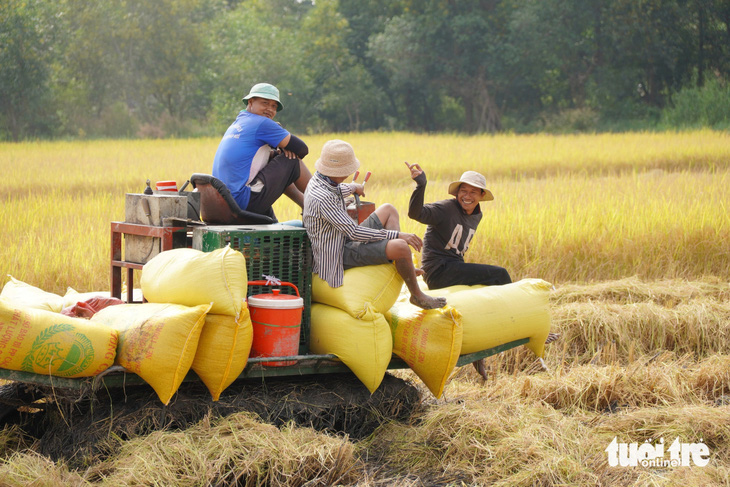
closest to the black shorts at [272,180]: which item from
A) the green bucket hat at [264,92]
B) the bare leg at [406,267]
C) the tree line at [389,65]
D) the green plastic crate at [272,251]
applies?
the green bucket hat at [264,92]

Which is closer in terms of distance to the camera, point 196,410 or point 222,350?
point 222,350

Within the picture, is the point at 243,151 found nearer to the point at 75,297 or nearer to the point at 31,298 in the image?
the point at 75,297

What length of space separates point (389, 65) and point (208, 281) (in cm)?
3021

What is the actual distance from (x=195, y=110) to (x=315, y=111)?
5.49 metres

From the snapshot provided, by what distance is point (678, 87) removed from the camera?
29828mm

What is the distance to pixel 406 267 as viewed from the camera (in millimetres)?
3912

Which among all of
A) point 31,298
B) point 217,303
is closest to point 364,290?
point 217,303

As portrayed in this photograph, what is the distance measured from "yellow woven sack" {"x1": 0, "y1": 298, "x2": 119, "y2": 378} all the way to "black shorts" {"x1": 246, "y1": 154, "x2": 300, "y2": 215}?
1579mm

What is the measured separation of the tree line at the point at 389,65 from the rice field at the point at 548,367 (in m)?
19.2

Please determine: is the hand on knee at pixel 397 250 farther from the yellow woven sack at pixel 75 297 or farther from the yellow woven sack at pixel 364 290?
the yellow woven sack at pixel 75 297

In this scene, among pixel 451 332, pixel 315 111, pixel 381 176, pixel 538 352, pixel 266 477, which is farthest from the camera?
pixel 315 111

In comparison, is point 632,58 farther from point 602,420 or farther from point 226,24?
point 602,420

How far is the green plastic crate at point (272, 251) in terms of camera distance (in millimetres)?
3828

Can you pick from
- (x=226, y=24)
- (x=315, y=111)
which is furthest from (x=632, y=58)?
(x=226, y=24)
